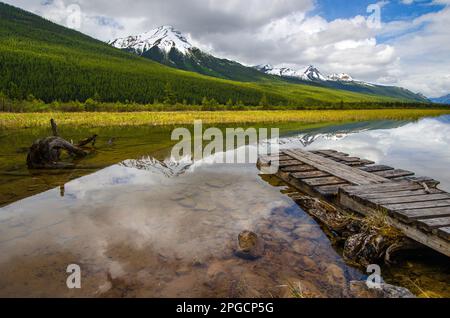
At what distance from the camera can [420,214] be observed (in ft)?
16.6

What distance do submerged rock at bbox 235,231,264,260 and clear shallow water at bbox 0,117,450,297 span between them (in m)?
0.13

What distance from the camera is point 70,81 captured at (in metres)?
114

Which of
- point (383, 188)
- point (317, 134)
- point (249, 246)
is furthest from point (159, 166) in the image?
point (317, 134)

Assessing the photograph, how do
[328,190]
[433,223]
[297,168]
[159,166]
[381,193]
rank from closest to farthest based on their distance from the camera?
1. [433,223]
2. [381,193]
3. [328,190]
4. [297,168]
5. [159,166]

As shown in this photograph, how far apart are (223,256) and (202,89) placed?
146 meters

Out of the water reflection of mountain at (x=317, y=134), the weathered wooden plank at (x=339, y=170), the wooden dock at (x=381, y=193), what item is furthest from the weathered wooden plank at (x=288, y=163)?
the water reflection of mountain at (x=317, y=134)

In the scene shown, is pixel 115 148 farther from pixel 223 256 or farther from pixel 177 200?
pixel 223 256

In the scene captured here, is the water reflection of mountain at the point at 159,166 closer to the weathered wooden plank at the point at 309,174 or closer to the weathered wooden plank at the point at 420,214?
the weathered wooden plank at the point at 309,174

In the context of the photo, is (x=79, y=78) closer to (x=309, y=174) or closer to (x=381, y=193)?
(x=309, y=174)

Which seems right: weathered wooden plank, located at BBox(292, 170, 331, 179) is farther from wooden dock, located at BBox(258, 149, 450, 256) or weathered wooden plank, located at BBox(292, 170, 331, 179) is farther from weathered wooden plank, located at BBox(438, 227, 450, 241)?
weathered wooden plank, located at BBox(438, 227, 450, 241)

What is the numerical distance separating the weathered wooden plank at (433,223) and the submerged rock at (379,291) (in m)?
1.26

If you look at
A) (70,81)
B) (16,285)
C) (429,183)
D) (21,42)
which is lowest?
(16,285)

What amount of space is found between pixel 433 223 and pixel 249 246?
2782mm

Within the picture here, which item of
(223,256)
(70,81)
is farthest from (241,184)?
(70,81)
